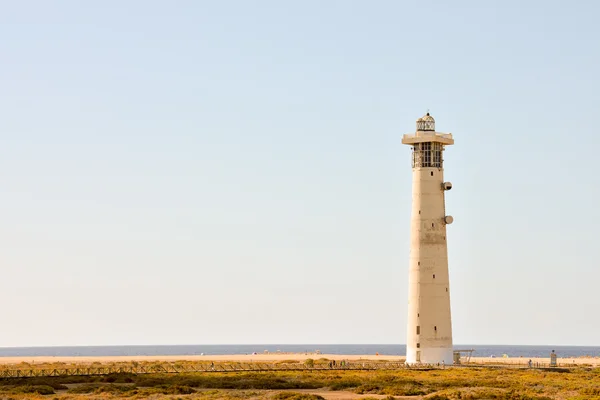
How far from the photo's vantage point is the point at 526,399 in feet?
174

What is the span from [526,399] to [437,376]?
53.7 feet

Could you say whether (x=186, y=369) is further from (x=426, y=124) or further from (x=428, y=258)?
(x=426, y=124)

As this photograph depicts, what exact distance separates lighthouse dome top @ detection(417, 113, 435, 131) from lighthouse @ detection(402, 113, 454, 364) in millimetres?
511

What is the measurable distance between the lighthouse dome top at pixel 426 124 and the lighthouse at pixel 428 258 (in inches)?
20.1

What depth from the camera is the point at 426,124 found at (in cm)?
8119

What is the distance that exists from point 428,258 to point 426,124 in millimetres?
10978

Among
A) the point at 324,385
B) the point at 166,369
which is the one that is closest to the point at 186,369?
the point at 166,369

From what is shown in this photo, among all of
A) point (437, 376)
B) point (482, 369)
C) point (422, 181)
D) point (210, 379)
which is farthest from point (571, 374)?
point (210, 379)

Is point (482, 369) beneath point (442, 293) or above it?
beneath

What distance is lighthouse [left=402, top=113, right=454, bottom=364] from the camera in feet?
255

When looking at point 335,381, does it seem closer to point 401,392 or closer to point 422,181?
point 401,392

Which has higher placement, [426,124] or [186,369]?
[426,124]

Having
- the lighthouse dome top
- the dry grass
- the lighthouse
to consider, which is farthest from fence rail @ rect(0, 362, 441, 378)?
the lighthouse dome top

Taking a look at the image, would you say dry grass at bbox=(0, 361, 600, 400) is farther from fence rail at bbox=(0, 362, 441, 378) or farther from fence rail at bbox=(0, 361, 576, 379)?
fence rail at bbox=(0, 362, 441, 378)
